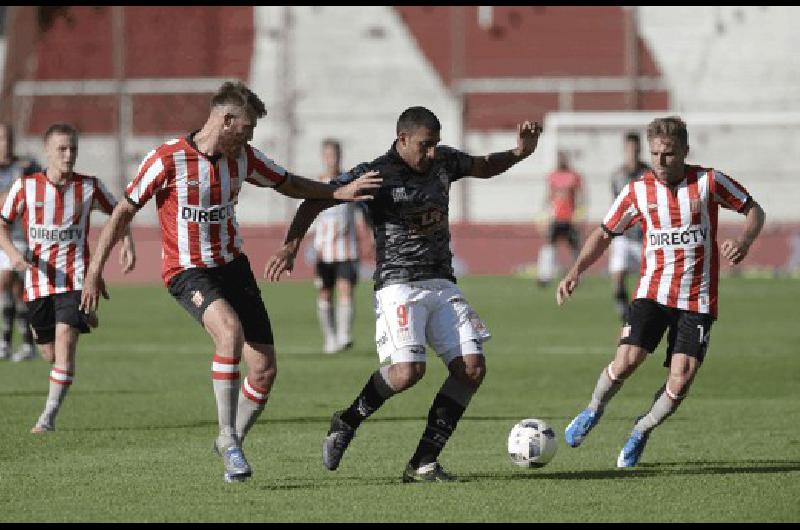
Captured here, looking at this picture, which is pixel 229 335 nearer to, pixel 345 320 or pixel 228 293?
pixel 228 293

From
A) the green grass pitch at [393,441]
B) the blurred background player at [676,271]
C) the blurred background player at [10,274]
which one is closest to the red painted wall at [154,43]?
the green grass pitch at [393,441]

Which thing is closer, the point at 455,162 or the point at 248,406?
the point at 455,162

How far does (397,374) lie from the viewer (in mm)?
8508

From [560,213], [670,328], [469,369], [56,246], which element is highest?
[560,213]

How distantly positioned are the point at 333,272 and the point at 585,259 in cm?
848

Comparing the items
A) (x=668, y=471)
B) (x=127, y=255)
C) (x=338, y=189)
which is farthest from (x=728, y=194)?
(x=127, y=255)

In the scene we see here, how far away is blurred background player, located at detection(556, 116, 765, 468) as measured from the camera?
361 inches

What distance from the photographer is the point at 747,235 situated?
9242mm

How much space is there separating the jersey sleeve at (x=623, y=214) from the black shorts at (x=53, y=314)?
3.67 meters

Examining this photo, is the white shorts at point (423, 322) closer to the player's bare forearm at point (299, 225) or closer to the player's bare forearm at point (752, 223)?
the player's bare forearm at point (299, 225)

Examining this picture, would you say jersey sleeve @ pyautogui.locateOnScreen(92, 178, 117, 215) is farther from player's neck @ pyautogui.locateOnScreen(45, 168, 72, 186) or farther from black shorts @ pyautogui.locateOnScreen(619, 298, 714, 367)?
black shorts @ pyautogui.locateOnScreen(619, 298, 714, 367)

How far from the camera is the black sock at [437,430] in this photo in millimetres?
8539

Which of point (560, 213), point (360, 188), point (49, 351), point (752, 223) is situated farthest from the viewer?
point (560, 213)

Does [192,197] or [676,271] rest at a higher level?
[192,197]
